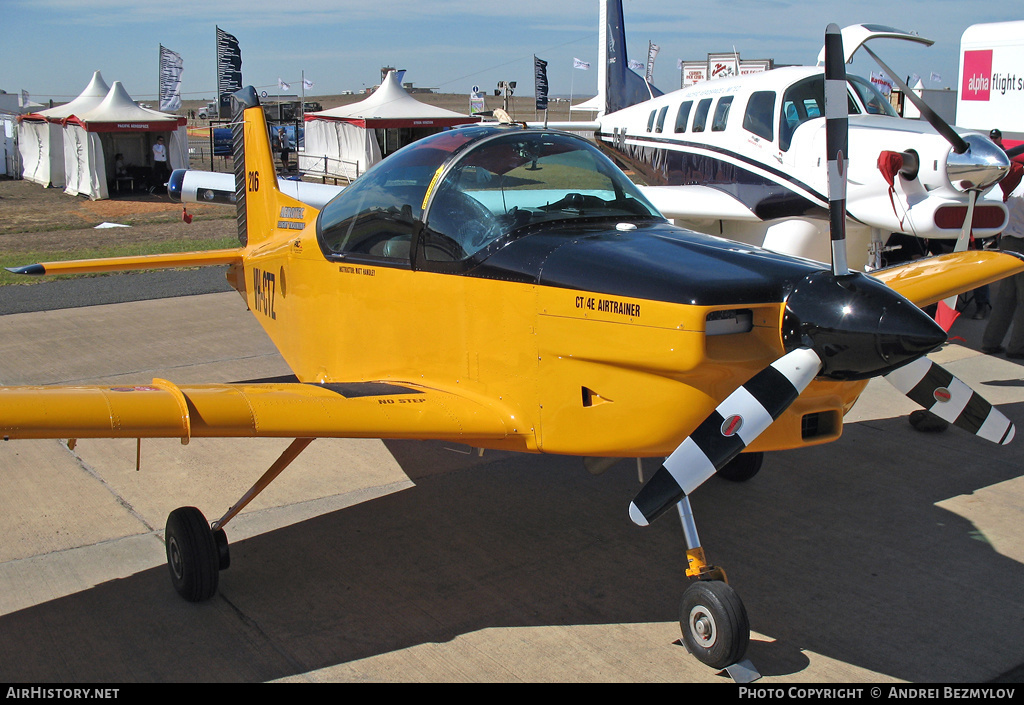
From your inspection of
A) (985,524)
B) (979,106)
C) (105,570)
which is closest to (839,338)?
(985,524)

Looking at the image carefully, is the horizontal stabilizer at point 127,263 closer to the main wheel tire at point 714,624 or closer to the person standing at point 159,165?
the main wheel tire at point 714,624

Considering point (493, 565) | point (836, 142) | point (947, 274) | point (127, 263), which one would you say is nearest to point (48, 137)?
point (127, 263)

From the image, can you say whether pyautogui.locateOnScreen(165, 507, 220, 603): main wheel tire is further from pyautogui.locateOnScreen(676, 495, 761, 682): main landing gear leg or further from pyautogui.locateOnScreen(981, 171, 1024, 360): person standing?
pyautogui.locateOnScreen(981, 171, 1024, 360): person standing

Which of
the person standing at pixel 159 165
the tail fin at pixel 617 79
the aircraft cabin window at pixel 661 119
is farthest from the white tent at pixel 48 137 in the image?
the aircraft cabin window at pixel 661 119

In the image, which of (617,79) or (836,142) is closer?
(836,142)

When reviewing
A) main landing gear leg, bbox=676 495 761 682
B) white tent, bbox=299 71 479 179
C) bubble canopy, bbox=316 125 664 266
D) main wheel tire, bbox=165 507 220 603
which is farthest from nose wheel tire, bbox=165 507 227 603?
white tent, bbox=299 71 479 179

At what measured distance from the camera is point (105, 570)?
14.1 ft

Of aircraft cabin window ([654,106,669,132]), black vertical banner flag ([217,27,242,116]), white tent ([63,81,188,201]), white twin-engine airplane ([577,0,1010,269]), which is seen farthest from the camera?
black vertical banner flag ([217,27,242,116])

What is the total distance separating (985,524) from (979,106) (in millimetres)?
13413

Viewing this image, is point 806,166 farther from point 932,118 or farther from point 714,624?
point 714,624

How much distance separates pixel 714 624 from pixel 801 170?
6.44m

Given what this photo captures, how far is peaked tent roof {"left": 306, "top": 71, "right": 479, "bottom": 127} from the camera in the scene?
2847 cm

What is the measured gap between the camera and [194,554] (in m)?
3.93

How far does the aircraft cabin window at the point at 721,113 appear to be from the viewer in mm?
9867
